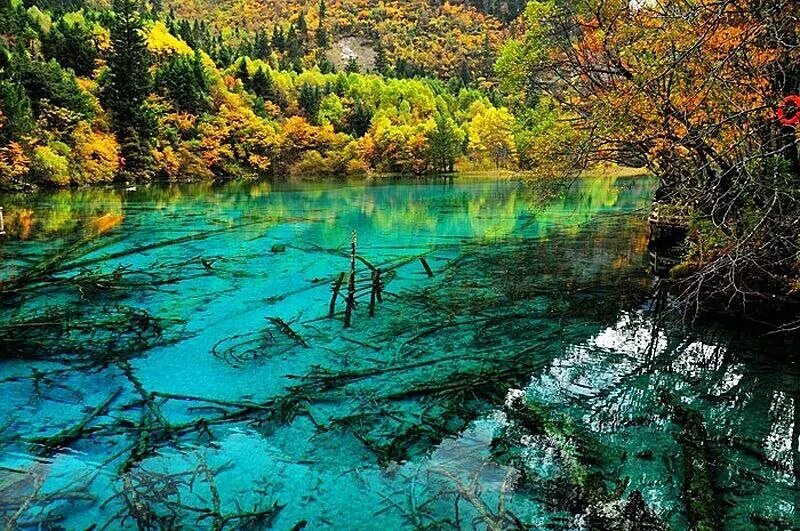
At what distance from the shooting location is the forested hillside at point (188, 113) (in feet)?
137

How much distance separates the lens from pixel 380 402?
754 cm

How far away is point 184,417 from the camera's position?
704 centimetres

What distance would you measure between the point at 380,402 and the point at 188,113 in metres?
58.1

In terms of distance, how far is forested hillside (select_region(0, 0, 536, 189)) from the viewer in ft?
137

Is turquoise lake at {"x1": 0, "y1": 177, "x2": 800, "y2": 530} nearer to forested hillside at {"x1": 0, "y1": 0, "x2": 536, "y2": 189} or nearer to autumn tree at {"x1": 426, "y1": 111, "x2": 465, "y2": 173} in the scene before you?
forested hillside at {"x1": 0, "y1": 0, "x2": 536, "y2": 189}

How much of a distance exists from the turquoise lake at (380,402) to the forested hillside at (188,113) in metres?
10.4

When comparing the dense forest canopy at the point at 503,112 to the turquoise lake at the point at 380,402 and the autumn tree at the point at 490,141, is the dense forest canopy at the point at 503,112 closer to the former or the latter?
the autumn tree at the point at 490,141

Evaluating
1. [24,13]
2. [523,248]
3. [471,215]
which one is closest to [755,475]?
[523,248]

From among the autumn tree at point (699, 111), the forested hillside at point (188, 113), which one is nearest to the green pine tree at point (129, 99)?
the forested hillside at point (188, 113)

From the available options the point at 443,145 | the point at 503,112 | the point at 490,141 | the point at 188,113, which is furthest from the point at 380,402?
the point at 503,112

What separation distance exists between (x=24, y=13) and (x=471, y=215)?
188 feet

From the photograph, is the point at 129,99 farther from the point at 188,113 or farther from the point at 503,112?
the point at 503,112

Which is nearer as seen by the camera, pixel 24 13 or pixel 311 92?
pixel 24 13

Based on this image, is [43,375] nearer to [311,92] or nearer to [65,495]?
[65,495]
